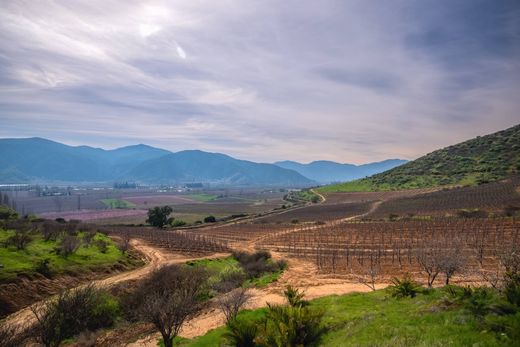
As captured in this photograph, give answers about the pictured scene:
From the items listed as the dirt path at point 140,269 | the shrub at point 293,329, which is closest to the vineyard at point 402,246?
the shrub at point 293,329

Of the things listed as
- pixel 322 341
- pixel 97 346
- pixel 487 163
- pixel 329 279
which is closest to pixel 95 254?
pixel 97 346

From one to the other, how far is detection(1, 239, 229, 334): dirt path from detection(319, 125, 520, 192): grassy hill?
9560cm

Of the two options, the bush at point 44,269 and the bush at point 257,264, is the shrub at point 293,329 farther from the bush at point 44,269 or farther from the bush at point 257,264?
the bush at point 44,269

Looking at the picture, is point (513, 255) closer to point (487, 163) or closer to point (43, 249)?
point (43, 249)

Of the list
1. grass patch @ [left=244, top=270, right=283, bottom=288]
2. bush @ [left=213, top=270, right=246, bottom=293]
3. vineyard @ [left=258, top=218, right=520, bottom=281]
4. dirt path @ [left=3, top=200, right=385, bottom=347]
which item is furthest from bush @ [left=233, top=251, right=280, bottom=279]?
vineyard @ [left=258, top=218, right=520, bottom=281]

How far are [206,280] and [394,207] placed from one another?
64.9 meters

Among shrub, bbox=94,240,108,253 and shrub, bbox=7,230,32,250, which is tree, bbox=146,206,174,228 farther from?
shrub, bbox=7,230,32,250

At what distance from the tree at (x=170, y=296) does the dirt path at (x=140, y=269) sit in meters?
3.73

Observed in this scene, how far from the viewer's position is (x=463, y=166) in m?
129

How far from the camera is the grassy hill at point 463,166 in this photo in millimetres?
112188

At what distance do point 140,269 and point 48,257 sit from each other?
938 centimetres

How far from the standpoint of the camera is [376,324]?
11.5 meters

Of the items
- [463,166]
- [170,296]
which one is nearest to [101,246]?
[170,296]

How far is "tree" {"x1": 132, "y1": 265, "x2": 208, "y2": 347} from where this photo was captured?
15.9m
